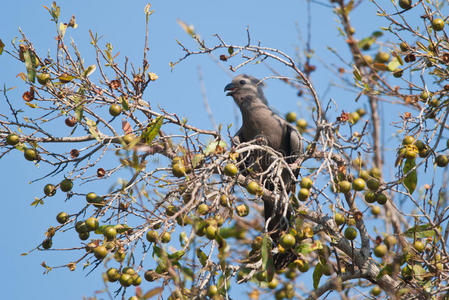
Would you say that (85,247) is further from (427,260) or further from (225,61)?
(427,260)

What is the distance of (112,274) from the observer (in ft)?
10.3

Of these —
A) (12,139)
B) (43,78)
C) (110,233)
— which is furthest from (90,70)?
(110,233)

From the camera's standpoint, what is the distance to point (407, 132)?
3777 millimetres

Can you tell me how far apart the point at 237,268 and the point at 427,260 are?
1313 mm

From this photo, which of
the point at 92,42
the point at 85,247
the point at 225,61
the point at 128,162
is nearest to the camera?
the point at 128,162

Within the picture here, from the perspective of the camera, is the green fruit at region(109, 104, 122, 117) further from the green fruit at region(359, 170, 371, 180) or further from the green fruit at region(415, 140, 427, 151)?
the green fruit at region(415, 140, 427, 151)

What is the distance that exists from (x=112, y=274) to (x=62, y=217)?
75 centimetres

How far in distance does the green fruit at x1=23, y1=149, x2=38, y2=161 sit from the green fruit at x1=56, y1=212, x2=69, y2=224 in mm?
455

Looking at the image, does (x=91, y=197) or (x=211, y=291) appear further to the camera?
(x=91, y=197)

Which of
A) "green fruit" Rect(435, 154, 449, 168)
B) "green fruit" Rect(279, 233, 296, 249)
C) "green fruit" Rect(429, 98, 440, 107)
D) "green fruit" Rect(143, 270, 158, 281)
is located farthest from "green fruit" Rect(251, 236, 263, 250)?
"green fruit" Rect(429, 98, 440, 107)

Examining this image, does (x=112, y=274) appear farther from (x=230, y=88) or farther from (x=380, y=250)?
(x=230, y=88)

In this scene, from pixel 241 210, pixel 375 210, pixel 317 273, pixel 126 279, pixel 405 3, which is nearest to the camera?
pixel 126 279

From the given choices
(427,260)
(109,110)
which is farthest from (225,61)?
(427,260)

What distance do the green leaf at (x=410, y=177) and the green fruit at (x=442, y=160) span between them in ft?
0.68
